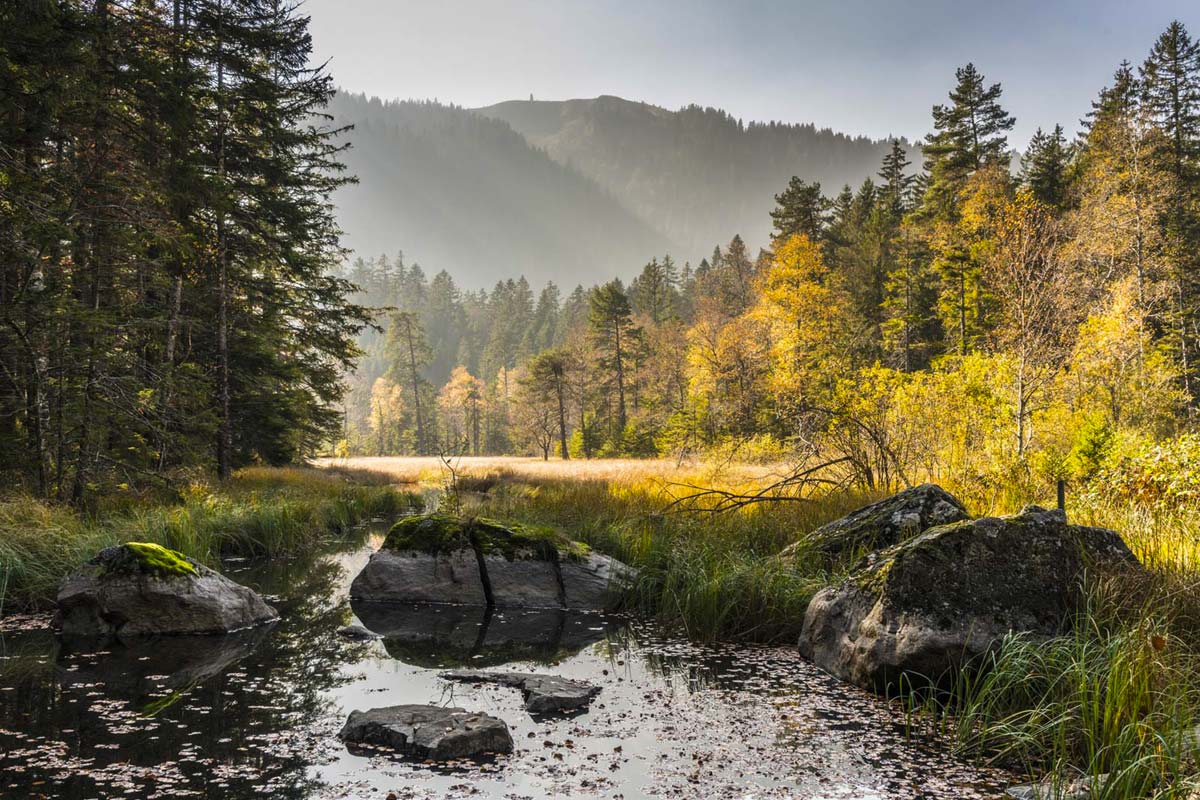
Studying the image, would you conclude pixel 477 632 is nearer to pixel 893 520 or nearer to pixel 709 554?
pixel 709 554

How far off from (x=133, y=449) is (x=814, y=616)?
11.4 m

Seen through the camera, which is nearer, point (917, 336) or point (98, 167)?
point (98, 167)

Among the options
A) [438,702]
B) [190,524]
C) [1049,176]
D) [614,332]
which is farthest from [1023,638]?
[614,332]

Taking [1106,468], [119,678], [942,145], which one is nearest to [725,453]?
[1106,468]

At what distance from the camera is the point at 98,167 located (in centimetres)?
1007

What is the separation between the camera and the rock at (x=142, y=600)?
626 cm

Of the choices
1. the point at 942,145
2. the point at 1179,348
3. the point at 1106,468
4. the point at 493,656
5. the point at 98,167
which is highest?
the point at 942,145

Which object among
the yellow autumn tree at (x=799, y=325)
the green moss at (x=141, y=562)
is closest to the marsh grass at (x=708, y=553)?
the green moss at (x=141, y=562)

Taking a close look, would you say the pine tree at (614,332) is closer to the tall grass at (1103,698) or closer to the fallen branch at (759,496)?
the fallen branch at (759,496)

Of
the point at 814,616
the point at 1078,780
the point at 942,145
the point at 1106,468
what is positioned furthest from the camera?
the point at 942,145

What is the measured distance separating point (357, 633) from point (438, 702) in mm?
2131

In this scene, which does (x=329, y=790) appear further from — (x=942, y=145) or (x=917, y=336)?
(x=942, y=145)

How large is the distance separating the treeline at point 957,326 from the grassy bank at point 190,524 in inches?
164

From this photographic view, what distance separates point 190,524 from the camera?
898 centimetres
